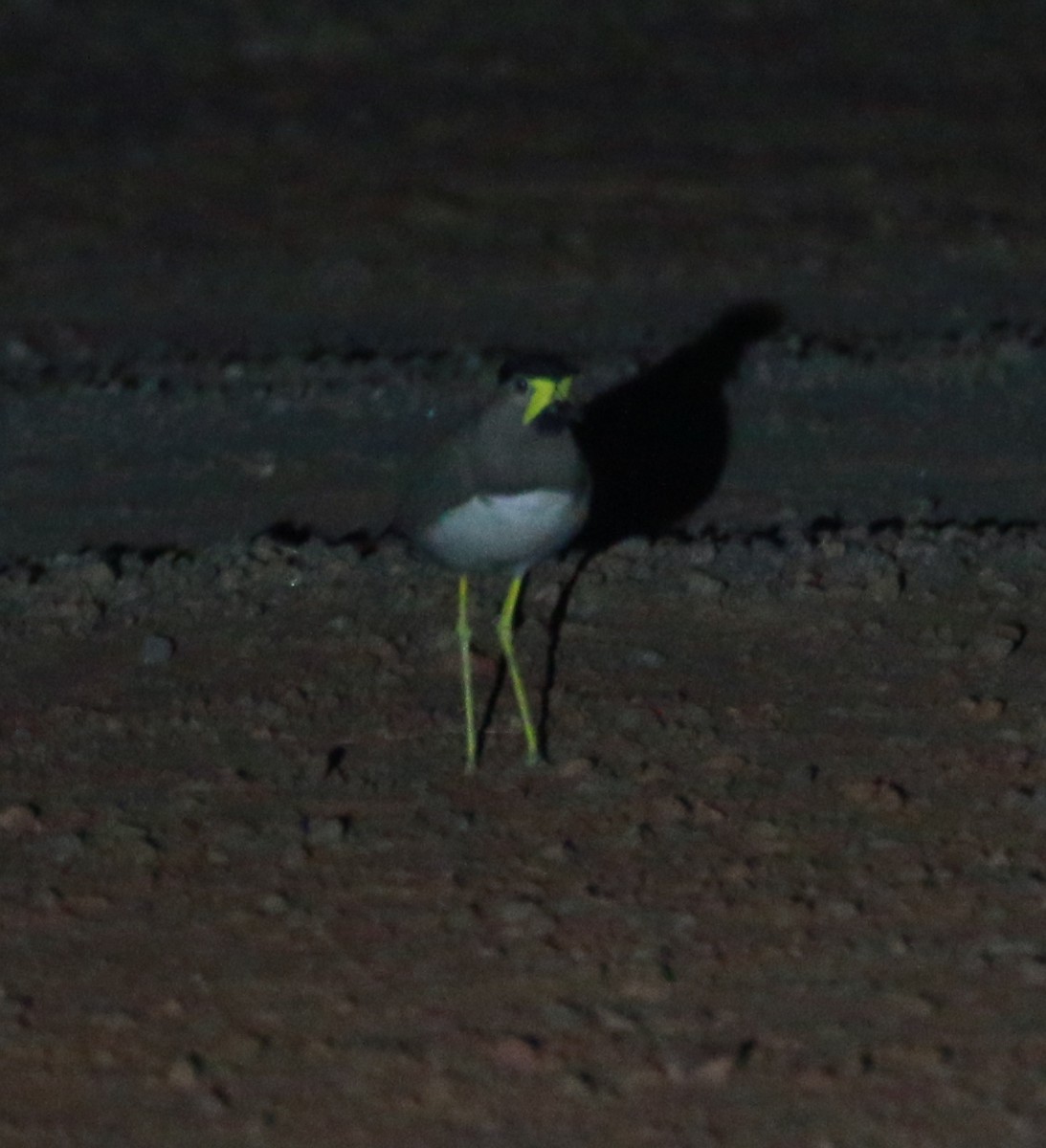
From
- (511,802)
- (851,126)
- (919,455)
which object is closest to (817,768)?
(511,802)

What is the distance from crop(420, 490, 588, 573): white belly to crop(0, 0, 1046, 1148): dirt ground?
1.45ft

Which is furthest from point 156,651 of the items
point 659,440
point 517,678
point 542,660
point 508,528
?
point 659,440

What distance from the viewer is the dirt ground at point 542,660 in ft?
11.7

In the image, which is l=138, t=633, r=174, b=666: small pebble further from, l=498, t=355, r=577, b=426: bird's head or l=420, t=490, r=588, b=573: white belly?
l=498, t=355, r=577, b=426: bird's head

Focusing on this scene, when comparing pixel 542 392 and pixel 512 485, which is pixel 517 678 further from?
pixel 542 392

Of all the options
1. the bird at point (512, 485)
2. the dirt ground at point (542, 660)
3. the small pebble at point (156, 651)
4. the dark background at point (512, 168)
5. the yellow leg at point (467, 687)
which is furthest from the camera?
the dark background at point (512, 168)

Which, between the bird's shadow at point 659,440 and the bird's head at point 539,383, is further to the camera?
the bird's shadow at point 659,440

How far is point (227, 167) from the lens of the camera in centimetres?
915

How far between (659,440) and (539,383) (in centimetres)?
184

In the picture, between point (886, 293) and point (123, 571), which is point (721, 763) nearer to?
point (123, 571)

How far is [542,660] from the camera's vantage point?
15.8 feet

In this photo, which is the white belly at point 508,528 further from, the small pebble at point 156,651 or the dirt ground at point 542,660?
the small pebble at point 156,651

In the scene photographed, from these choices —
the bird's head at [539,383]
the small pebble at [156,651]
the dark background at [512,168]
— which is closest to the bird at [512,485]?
the bird's head at [539,383]

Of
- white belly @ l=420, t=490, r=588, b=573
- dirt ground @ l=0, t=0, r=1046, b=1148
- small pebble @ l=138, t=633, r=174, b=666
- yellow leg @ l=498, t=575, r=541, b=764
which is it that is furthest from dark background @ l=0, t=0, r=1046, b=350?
white belly @ l=420, t=490, r=588, b=573
